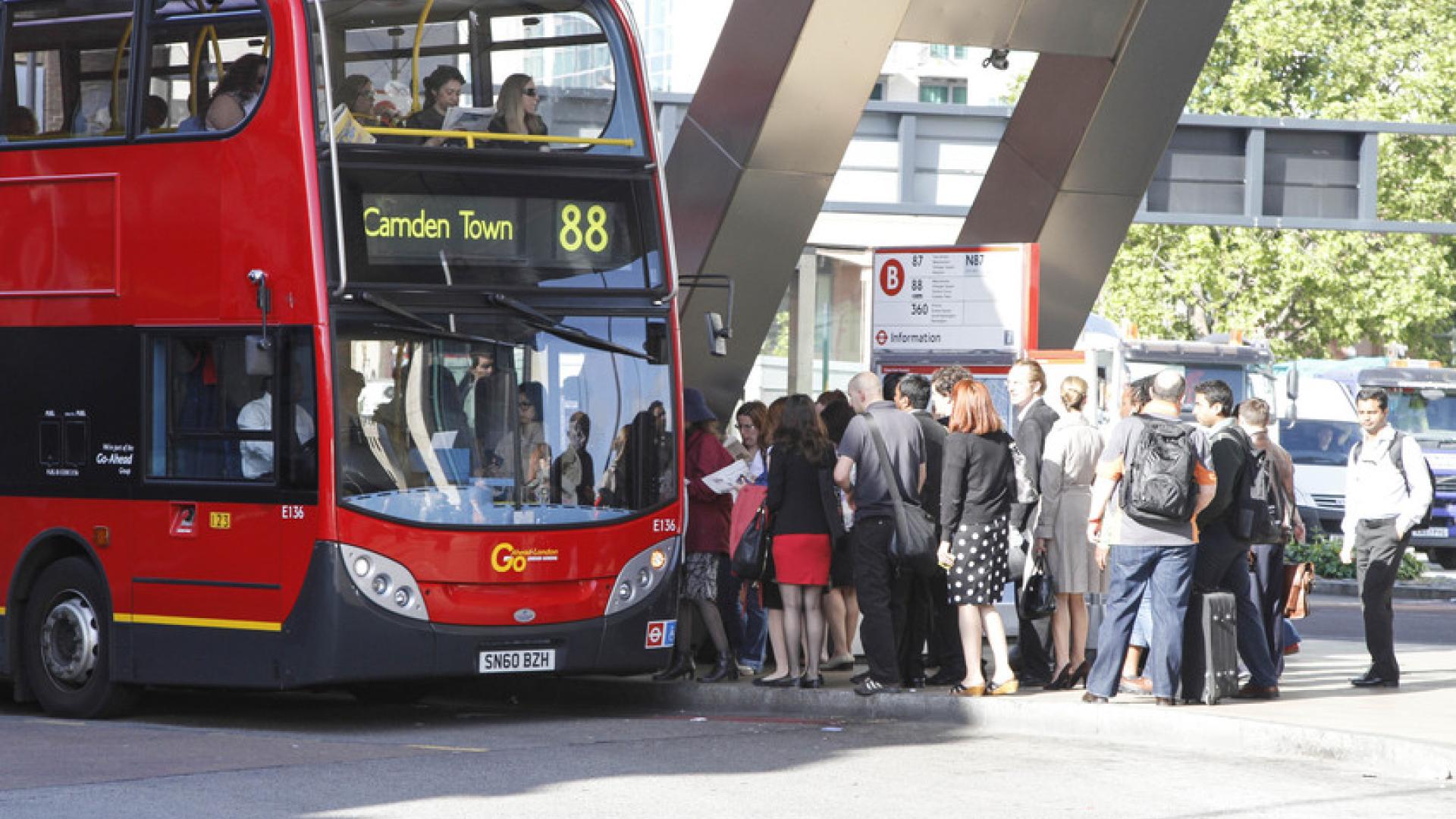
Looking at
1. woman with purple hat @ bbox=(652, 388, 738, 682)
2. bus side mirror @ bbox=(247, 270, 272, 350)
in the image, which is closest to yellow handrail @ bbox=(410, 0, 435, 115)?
bus side mirror @ bbox=(247, 270, 272, 350)

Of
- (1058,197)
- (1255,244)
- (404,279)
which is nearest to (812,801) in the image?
(404,279)

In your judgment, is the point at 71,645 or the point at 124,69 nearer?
the point at 124,69

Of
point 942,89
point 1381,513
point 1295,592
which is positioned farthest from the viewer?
point 942,89

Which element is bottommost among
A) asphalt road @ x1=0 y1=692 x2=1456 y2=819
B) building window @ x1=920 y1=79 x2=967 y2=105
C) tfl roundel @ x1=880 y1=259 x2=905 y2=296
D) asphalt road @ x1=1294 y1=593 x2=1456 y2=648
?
asphalt road @ x1=1294 y1=593 x2=1456 y2=648

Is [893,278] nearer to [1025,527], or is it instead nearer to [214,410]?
[1025,527]

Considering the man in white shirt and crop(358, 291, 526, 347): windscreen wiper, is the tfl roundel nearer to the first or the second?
crop(358, 291, 526, 347): windscreen wiper

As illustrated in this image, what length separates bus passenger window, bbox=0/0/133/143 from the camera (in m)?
12.4

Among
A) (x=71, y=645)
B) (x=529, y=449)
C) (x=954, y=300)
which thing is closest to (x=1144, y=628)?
(x=954, y=300)

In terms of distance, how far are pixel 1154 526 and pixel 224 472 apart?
489 centimetres

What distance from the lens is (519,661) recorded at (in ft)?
38.9

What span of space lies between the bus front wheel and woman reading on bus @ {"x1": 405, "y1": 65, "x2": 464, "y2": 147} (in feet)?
10.2

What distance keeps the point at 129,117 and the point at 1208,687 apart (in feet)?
21.5

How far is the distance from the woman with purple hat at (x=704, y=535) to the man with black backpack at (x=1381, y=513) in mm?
3676

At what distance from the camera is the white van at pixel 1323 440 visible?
31734mm
